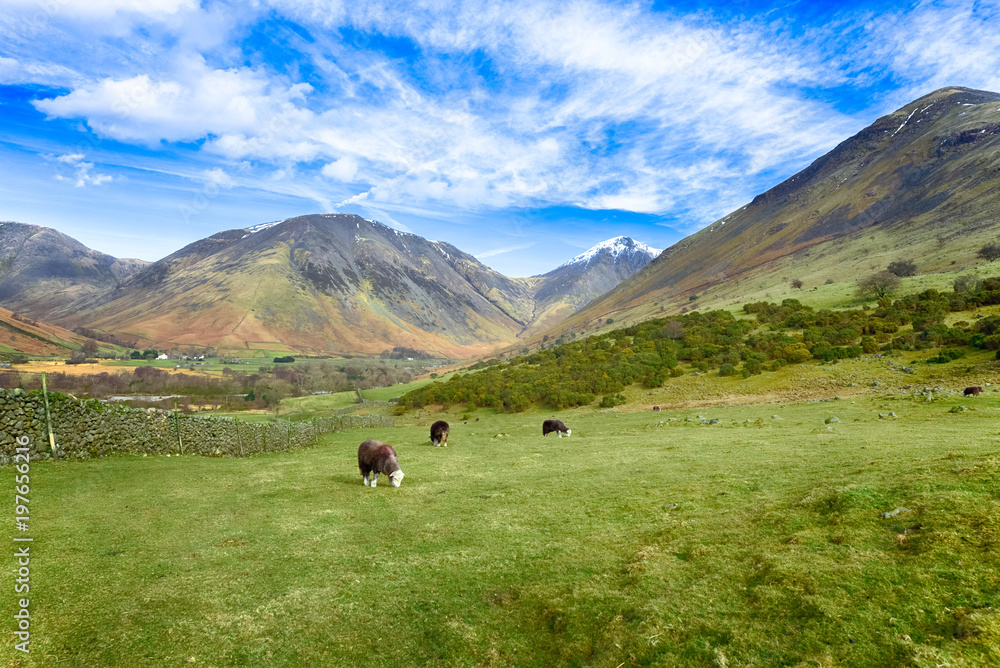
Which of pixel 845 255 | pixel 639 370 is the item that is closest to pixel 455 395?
pixel 639 370

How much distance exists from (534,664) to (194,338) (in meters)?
222

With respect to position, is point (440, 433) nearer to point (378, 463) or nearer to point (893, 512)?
point (378, 463)

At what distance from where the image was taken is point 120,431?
18.9 metres

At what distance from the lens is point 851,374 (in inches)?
1201

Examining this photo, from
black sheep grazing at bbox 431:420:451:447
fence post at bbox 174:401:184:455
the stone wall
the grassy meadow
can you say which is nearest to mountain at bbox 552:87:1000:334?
black sheep grazing at bbox 431:420:451:447

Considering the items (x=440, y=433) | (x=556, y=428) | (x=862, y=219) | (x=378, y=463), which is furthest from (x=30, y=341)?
(x=862, y=219)

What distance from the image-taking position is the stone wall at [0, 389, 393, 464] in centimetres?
1575

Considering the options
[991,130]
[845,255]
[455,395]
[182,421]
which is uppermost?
[991,130]

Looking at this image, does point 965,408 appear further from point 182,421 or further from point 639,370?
point 182,421

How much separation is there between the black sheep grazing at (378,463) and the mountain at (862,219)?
7498cm

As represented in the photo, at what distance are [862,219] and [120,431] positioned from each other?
150 m

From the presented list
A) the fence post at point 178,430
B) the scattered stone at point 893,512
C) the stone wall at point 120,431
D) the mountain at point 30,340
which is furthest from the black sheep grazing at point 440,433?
the mountain at point 30,340

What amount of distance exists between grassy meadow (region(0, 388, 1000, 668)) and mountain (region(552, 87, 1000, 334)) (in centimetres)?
7065

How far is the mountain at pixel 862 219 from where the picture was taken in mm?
80438
